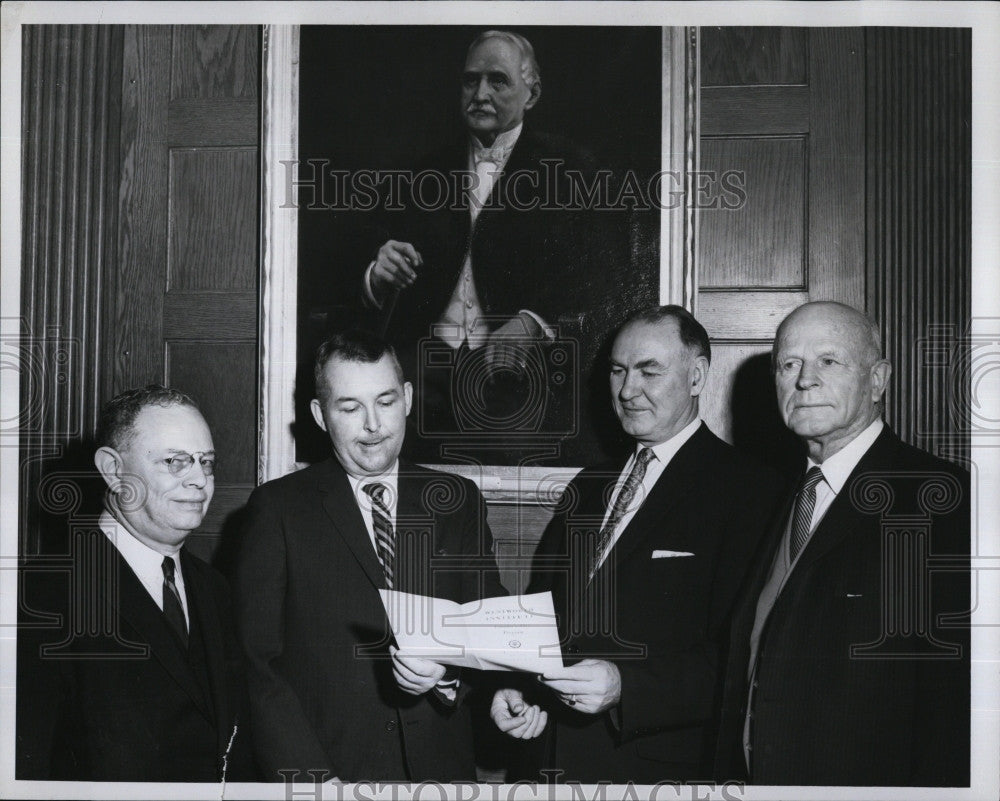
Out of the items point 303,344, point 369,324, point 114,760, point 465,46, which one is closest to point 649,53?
point 465,46

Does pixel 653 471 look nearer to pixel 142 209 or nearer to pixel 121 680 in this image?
pixel 121 680

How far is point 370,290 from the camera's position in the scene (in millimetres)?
2977

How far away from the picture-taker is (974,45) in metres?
2.93

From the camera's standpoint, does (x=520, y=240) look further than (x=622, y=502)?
Yes

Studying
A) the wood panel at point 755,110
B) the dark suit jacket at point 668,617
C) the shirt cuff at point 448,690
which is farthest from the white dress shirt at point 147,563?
the wood panel at point 755,110

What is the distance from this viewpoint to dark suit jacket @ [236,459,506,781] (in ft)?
9.19

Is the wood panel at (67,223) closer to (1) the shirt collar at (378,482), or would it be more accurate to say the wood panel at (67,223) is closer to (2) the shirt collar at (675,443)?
(1) the shirt collar at (378,482)

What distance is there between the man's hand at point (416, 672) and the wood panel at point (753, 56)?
6.61ft

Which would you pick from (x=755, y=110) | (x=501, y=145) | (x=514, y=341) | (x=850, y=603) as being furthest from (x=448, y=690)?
(x=755, y=110)

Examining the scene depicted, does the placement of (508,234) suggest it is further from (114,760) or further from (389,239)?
(114,760)

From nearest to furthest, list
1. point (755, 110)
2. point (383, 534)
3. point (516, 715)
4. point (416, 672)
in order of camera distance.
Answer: point (416, 672)
point (516, 715)
point (383, 534)
point (755, 110)

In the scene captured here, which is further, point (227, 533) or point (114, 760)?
point (227, 533)

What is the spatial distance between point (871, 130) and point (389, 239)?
62.4 inches

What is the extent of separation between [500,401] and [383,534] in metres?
0.56
